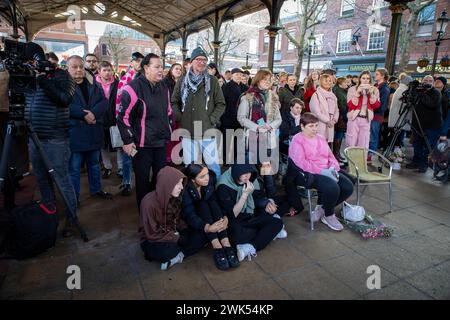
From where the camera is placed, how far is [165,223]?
2750mm

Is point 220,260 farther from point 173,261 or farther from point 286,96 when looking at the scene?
point 286,96

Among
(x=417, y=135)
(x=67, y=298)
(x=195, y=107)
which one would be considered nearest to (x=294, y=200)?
(x=195, y=107)

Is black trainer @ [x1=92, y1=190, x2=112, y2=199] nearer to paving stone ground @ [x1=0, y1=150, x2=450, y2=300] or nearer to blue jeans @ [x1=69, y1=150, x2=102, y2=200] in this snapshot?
blue jeans @ [x1=69, y1=150, x2=102, y2=200]

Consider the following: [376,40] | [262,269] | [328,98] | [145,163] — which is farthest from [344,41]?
[262,269]

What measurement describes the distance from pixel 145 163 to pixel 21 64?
1417 millimetres

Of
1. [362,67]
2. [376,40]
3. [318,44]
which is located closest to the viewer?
[376,40]

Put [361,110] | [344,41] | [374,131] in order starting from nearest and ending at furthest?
[361,110] → [374,131] → [344,41]

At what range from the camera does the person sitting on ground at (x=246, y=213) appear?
295 cm

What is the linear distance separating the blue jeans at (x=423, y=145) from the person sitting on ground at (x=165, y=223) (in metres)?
5.50

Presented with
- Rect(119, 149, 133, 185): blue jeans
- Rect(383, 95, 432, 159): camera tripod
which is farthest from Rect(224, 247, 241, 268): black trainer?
Rect(383, 95, 432, 159): camera tripod

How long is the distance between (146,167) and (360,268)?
2363mm

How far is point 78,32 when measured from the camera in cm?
4234

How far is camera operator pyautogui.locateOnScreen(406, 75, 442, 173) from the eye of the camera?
18.7ft

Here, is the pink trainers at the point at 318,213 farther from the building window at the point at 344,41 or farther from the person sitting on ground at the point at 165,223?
the building window at the point at 344,41
